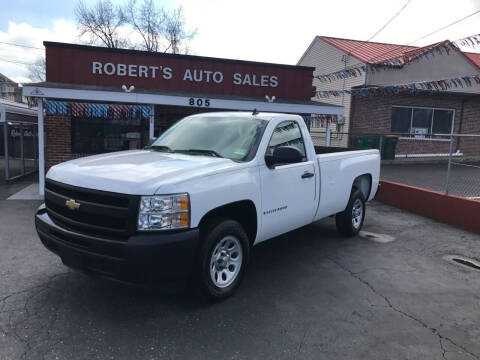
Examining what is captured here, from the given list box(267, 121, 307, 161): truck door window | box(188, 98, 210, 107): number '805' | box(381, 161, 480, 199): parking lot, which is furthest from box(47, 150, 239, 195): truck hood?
box(381, 161, 480, 199): parking lot

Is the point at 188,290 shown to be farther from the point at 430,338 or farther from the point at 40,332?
the point at 430,338

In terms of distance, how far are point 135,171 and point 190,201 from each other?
1.96ft

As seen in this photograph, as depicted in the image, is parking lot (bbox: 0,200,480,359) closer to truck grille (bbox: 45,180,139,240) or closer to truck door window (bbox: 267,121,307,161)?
truck grille (bbox: 45,180,139,240)

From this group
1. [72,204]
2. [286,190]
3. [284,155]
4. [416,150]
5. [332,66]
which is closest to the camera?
[72,204]

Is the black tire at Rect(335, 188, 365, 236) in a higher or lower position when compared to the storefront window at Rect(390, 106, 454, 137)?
lower

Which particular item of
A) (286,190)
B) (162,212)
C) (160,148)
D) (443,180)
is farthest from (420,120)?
→ (162,212)

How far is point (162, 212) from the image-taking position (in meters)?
3.30

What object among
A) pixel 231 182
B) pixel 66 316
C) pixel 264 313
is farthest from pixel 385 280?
pixel 66 316

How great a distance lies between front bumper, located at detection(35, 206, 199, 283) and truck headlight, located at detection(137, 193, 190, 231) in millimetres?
68

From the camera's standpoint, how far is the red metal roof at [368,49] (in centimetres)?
1834

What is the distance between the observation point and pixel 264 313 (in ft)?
12.4

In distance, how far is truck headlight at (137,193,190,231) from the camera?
3.28 m

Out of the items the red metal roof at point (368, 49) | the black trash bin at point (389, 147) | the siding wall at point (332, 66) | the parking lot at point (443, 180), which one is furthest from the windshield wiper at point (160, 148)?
the red metal roof at point (368, 49)

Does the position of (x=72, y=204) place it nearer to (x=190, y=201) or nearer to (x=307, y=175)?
(x=190, y=201)
